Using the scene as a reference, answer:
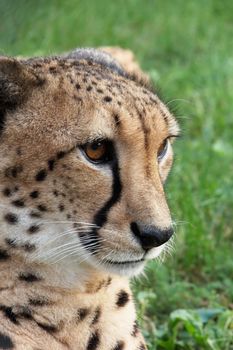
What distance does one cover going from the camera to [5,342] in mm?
3320

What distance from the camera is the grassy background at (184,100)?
467cm

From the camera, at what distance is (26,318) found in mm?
3389

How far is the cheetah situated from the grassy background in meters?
0.67

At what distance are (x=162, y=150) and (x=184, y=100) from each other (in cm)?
232

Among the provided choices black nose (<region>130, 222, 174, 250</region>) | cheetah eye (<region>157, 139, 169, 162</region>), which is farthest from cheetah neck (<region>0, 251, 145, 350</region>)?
cheetah eye (<region>157, 139, 169, 162</region>)

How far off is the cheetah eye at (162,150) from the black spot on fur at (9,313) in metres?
0.73

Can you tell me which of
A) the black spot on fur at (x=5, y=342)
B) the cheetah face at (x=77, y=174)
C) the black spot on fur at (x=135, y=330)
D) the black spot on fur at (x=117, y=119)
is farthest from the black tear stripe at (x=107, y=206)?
the black spot on fur at (x=135, y=330)

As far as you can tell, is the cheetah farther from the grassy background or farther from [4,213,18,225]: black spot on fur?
the grassy background

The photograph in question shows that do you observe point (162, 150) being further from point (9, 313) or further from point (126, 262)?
point (9, 313)

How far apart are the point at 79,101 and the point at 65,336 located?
81 centimetres

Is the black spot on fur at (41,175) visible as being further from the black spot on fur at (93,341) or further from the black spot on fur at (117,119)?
the black spot on fur at (93,341)

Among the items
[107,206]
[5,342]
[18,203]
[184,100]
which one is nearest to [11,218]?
[18,203]

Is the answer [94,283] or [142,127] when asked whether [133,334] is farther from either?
[142,127]

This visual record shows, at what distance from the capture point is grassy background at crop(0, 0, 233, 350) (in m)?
4.67
